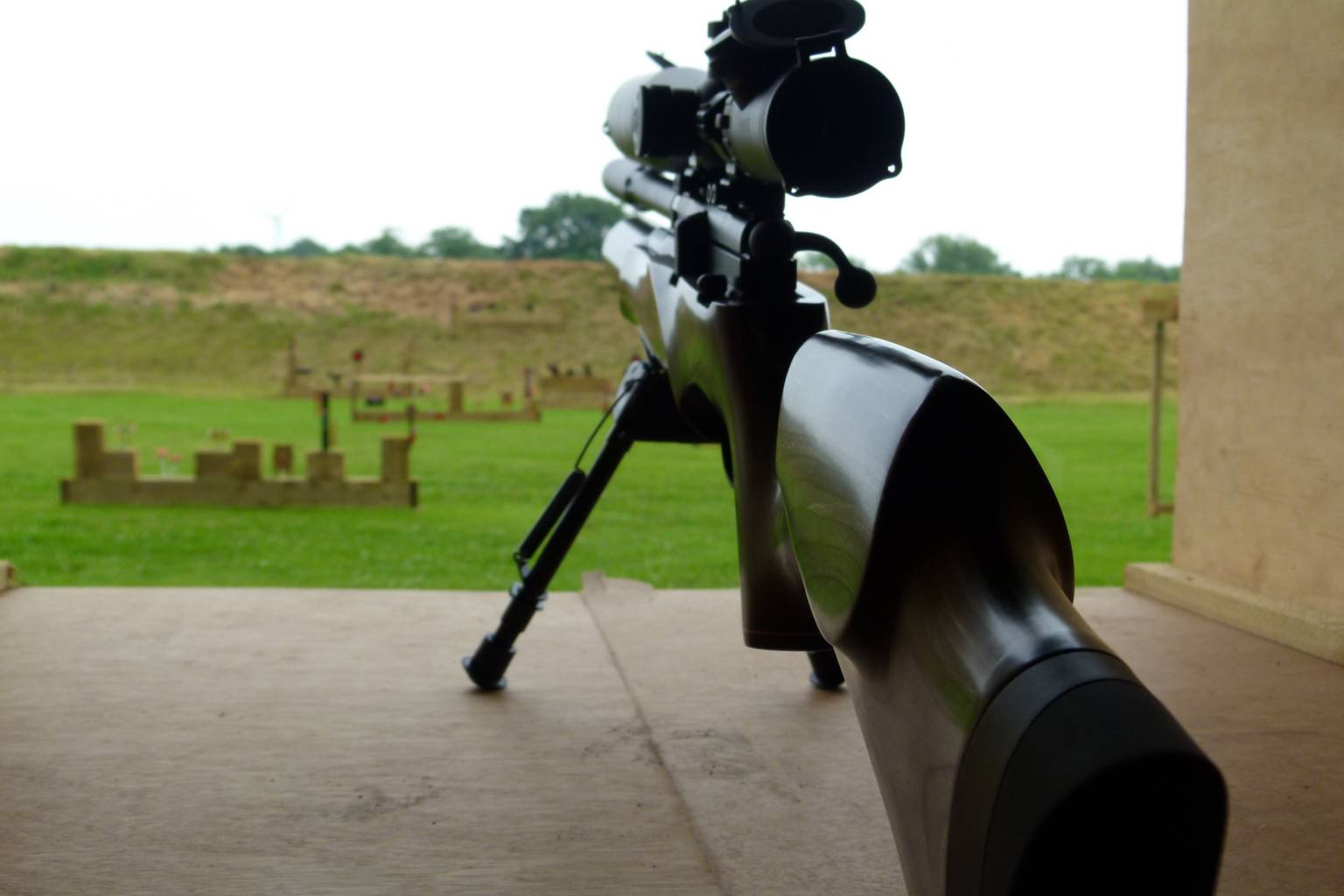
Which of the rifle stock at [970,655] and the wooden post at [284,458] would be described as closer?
the rifle stock at [970,655]

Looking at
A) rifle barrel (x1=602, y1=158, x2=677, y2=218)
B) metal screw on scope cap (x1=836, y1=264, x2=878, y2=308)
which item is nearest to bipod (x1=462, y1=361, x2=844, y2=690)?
rifle barrel (x1=602, y1=158, x2=677, y2=218)

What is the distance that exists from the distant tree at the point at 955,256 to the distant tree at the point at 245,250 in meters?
13.4

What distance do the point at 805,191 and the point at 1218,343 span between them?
1805 millimetres

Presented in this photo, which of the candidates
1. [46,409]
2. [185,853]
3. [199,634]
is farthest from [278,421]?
[185,853]

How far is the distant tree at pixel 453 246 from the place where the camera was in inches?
1100

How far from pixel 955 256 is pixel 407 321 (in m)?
12.6

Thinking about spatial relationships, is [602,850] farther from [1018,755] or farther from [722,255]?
[1018,755]

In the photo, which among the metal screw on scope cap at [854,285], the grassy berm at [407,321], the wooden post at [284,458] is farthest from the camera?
the grassy berm at [407,321]

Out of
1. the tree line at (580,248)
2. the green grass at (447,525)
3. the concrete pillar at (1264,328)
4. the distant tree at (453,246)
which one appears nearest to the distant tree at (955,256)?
the tree line at (580,248)

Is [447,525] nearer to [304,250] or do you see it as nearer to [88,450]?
[88,450]

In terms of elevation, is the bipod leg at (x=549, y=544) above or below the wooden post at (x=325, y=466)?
above

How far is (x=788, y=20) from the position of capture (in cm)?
105

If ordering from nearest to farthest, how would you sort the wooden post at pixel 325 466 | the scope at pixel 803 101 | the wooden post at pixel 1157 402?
the scope at pixel 803 101
the wooden post at pixel 1157 402
the wooden post at pixel 325 466

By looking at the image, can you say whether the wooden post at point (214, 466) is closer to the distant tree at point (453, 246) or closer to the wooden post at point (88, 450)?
the wooden post at point (88, 450)
